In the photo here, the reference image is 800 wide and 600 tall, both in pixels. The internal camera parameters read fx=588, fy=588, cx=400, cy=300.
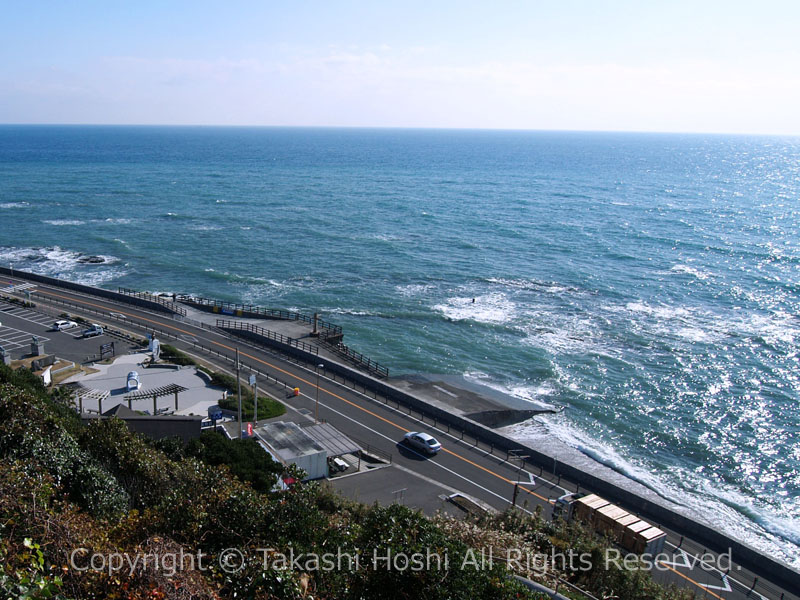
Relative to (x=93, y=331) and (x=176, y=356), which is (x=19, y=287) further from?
(x=176, y=356)

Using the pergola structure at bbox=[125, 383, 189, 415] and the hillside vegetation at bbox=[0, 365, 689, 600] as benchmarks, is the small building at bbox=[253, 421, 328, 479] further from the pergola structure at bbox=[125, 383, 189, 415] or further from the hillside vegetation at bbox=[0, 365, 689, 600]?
the hillside vegetation at bbox=[0, 365, 689, 600]

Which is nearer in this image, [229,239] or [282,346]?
[282,346]

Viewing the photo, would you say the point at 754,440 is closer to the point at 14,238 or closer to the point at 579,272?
the point at 579,272

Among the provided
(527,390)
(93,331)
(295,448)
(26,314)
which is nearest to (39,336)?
(93,331)

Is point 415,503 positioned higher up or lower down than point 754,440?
higher up

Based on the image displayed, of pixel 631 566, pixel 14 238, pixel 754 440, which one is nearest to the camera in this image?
pixel 631 566

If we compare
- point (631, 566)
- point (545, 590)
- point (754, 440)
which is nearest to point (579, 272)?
point (754, 440)
